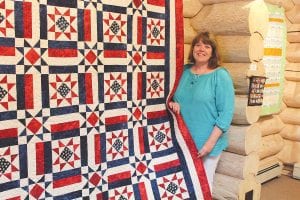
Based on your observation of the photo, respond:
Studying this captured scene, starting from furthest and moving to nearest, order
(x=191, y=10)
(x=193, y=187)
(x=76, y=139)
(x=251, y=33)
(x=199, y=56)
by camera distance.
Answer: (x=191, y=10) < (x=251, y=33) < (x=199, y=56) < (x=193, y=187) < (x=76, y=139)

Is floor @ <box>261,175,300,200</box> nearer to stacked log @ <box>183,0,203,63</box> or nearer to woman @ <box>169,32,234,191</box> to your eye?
woman @ <box>169,32,234,191</box>

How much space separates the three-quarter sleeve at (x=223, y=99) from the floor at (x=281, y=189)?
1307 millimetres

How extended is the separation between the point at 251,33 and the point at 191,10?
516mm

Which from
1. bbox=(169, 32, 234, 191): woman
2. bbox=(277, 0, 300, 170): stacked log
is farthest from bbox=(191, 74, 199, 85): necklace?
bbox=(277, 0, 300, 170): stacked log

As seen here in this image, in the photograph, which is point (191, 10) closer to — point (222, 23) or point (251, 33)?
point (222, 23)

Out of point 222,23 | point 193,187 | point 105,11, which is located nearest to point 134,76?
point 105,11

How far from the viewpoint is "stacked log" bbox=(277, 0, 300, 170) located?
3.47 m

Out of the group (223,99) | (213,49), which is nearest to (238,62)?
(213,49)

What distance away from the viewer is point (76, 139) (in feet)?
5.21

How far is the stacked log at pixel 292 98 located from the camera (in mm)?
3473

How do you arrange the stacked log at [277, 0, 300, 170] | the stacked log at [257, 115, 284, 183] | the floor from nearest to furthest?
the floor < the stacked log at [257, 115, 284, 183] < the stacked log at [277, 0, 300, 170]

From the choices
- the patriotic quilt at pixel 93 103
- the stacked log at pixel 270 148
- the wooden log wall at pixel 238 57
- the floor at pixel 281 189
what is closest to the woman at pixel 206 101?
the patriotic quilt at pixel 93 103

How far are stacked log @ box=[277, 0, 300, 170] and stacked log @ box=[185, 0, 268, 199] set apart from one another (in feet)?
4.37

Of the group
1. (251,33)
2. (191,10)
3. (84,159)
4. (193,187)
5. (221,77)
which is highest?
(191,10)
